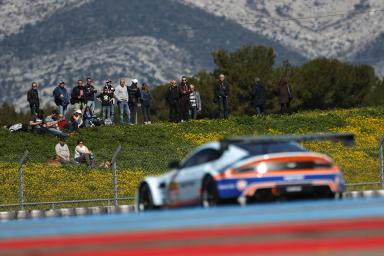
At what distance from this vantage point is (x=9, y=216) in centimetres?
2831

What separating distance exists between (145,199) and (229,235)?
25.7ft

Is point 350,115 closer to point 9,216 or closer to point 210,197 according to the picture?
point 9,216

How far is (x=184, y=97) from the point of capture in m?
44.2

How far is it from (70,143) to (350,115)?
1062 cm

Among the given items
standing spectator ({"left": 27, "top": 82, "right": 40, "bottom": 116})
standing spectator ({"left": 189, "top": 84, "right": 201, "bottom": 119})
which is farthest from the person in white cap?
standing spectator ({"left": 27, "top": 82, "right": 40, "bottom": 116})

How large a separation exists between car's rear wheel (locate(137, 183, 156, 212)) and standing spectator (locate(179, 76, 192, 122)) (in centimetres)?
2462

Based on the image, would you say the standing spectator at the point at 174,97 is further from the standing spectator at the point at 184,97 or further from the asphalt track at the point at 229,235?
the asphalt track at the point at 229,235

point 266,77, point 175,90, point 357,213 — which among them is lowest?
point 357,213

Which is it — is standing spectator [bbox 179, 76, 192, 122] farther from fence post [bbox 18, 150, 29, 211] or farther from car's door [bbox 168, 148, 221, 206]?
car's door [bbox 168, 148, 221, 206]

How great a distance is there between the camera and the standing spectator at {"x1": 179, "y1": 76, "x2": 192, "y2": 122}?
1720 inches

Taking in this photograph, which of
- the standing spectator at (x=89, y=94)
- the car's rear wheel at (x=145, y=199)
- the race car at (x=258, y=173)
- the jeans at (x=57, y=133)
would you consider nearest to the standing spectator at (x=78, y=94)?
the standing spectator at (x=89, y=94)

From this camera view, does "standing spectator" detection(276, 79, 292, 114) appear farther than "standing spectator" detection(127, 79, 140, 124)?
Yes

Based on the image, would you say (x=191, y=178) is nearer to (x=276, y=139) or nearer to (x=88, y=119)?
(x=276, y=139)

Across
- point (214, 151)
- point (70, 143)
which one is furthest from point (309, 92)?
point (214, 151)
